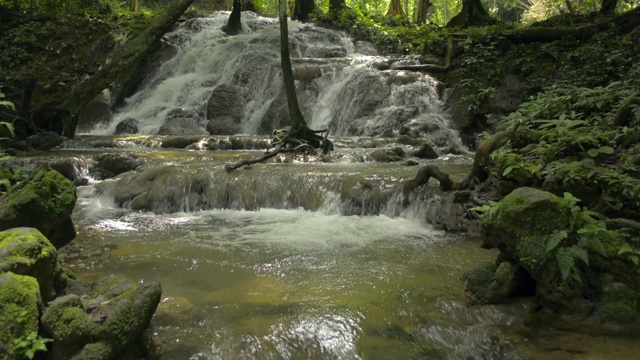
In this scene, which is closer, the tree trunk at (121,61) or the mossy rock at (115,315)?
the mossy rock at (115,315)

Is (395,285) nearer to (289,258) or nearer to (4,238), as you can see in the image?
(289,258)

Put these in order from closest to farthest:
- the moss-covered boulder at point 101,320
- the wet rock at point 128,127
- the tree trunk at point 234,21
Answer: the moss-covered boulder at point 101,320 < the wet rock at point 128,127 < the tree trunk at point 234,21

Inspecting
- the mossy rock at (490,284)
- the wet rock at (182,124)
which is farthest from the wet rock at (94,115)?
the mossy rock at (490,284)

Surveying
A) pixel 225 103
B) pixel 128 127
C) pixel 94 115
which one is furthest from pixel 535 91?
pixel 94 115

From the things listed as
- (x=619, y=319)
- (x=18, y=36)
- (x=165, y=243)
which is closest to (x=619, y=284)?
(x=619, y=319)

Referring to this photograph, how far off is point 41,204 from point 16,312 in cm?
157

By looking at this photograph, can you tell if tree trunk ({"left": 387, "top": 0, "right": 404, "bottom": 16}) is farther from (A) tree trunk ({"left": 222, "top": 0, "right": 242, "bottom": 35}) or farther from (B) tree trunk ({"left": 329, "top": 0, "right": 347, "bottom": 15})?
(A) tree trunk ({"left": 222, "top": 0, "right": 242, "bottom": 35})

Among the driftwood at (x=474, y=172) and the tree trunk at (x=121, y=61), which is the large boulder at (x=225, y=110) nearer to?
the tree trunk at (x=121, y=61)

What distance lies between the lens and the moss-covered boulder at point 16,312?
2215 mm

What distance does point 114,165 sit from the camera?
29.3 ft

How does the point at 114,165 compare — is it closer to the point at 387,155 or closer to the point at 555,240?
the point at 387,155

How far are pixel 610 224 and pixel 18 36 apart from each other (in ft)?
65.2

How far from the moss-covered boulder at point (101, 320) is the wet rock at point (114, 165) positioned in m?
6.45

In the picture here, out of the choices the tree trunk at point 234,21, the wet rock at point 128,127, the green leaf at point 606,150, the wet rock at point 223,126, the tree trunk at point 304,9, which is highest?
the tree trunk at point 304,9
